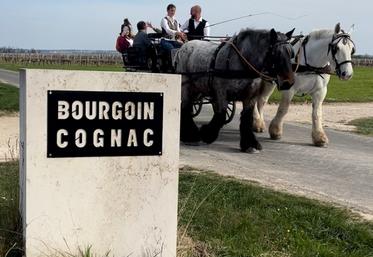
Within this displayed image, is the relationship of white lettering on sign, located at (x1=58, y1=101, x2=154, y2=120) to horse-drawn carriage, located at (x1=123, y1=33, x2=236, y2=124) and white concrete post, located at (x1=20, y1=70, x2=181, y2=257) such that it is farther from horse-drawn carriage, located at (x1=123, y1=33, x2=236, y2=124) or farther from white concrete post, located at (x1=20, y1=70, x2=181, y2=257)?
horse-drawn carriage, located at (x1=123, y1=33, x2=236, y2=124)

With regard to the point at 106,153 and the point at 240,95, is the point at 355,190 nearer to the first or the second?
the point at 240,95

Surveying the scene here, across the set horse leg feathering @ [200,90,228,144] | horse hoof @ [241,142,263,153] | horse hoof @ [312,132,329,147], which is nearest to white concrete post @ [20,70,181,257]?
horse leg feathering @ [200,90,228,144]

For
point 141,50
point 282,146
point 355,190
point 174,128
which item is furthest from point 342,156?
point 174,128

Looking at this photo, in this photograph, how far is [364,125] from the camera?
56.2 ft

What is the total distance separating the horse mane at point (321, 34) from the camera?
11990 mm

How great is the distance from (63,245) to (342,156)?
25.8ft

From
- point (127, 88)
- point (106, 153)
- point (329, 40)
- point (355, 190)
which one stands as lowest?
point (355, 190)

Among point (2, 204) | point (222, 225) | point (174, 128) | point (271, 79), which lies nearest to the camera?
point (174, 128)

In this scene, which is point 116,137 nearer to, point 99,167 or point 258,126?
point 99,167

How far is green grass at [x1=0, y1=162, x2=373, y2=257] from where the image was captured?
17.7ft

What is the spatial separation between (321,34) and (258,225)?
6.75 metres

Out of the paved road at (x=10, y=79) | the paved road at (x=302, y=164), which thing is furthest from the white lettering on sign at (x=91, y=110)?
the paved road at (x=10, y=79)

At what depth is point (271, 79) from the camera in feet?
34.7

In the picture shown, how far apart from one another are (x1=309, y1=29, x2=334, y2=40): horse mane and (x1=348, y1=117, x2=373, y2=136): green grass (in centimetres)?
406
